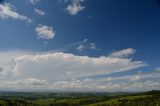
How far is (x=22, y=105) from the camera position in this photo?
196m

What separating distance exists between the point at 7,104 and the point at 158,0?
620 feet

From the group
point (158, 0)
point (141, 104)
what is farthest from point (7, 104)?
point (158, 0)

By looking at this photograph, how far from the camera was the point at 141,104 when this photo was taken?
193 meters

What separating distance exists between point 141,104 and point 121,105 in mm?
17719

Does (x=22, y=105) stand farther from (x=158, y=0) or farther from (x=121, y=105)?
(x=158, y=0)

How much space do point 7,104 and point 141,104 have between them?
10841cm

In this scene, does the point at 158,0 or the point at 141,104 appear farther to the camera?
the point at 141,104

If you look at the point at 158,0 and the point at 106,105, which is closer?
the point at 158,0

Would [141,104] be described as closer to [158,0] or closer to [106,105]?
[106,105]

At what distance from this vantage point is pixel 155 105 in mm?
184000

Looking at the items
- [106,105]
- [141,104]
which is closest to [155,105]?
[141,104]

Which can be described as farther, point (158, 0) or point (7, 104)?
point (7, 104)

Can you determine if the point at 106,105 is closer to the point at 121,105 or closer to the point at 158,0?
the point at 121,105

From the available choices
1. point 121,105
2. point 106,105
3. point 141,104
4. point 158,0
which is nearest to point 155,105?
point 141,104
